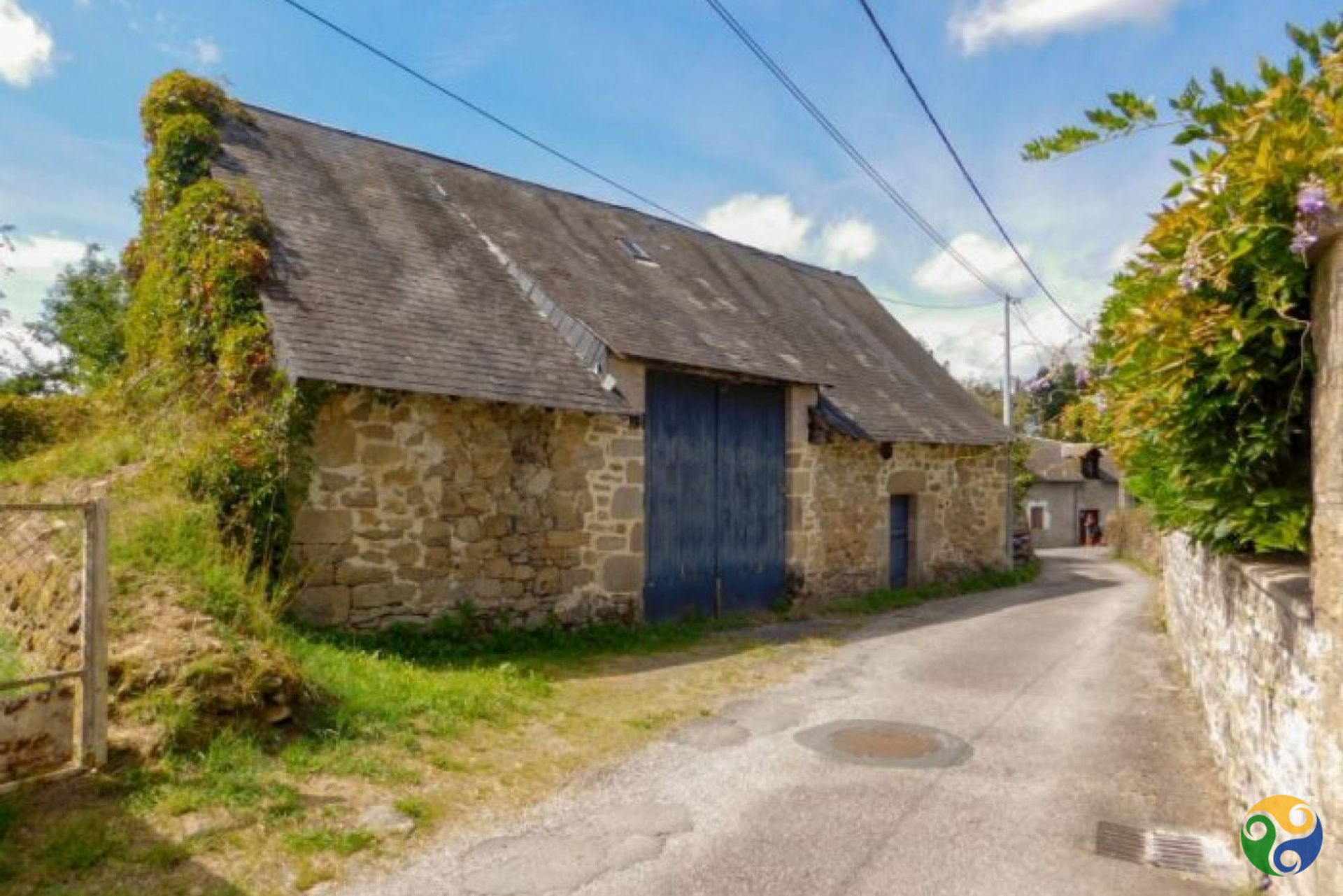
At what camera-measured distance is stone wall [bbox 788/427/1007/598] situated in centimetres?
1242

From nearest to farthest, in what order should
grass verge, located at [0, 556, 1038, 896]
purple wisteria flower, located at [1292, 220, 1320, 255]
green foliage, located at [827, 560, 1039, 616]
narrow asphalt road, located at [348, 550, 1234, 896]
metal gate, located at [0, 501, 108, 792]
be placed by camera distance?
1. purple wisteria flower, located at [1292, 220, 1320, 255]
2. grass verge, located at [0, 556, 1038, 896]
3. narrow asphalt road, located at [348, 550, 1234, 896]
4. metal gate, located at [0, 501, 108, 792]
5. green foliage, located at [827, 560, 1039, 616]

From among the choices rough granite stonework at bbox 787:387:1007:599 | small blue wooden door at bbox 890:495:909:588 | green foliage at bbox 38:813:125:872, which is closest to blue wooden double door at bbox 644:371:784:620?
rough granite stonework at bbox 787:387:1007:599

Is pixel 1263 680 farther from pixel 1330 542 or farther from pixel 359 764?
pixel 359 764

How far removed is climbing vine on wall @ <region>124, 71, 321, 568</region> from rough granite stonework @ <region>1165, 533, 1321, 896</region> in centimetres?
662

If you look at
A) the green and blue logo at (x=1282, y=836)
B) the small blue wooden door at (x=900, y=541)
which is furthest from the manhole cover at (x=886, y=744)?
the small blue wooden door at (x=900, y=541)

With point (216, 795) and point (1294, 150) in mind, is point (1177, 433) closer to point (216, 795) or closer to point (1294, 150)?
point (1294, 150)

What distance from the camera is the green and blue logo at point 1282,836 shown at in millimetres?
3053

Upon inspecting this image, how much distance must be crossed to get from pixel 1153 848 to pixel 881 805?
1.34 m

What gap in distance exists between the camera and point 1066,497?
122 feet

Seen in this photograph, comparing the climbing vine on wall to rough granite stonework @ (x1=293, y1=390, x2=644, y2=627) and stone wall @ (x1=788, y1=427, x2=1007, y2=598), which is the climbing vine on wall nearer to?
rough granite stonework @ (x1=293, y1=390, x2=644, y2=627)

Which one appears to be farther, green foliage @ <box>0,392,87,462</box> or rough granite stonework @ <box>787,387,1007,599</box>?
rough granite stonework @ <box>787,387,1007,599</box>

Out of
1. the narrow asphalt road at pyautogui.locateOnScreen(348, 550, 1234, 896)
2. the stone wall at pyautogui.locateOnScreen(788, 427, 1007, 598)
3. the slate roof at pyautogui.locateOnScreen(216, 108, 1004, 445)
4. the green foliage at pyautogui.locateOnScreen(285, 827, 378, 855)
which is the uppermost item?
the slate roof at pyautogui.locateOnScreen(216, 108, 1004, 445)

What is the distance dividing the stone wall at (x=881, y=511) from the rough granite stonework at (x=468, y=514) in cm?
327

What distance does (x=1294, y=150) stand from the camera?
308cm
